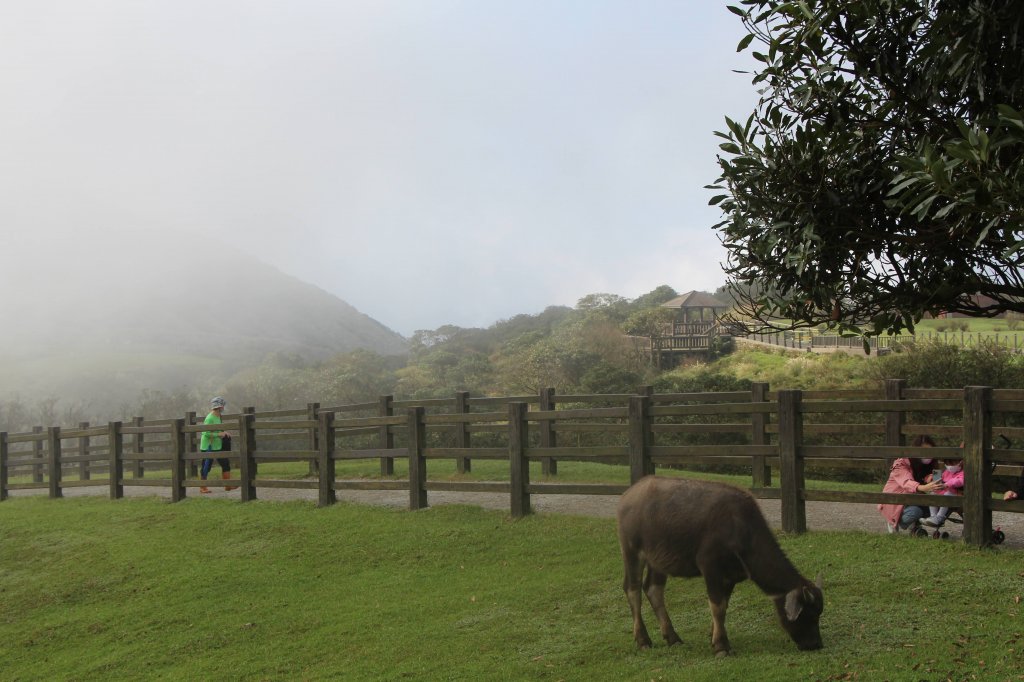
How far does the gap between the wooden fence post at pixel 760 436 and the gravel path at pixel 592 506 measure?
0.66 meters

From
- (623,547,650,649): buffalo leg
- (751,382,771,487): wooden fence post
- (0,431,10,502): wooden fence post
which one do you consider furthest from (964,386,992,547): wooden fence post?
(0,431,10,502): wooden fence post

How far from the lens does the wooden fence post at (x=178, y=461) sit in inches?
598

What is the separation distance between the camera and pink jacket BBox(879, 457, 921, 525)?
8258 millimetres

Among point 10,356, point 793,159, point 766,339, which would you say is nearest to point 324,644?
point 793,159

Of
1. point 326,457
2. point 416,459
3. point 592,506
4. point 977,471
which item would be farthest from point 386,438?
point 977,471

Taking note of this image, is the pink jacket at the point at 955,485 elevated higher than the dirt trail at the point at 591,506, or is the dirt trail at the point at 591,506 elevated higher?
the pink jacket at the point at 955,485

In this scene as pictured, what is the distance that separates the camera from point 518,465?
35.0 ft

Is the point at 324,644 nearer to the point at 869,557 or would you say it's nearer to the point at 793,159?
the point at 869,557

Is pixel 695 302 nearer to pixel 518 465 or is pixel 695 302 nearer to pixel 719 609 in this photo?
pixel 518 465

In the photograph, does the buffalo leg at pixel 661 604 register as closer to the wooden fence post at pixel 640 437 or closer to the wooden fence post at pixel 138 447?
A: the wooden fence post at pixel 640 437

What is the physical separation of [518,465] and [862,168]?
6.42 meters

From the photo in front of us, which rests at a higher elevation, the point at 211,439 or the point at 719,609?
the point at 211,439

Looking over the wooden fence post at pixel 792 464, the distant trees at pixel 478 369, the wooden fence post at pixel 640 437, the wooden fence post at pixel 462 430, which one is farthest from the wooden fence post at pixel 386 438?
the distant trees at pixel 478 369

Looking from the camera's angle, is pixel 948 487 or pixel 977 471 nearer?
pixel 977 471
